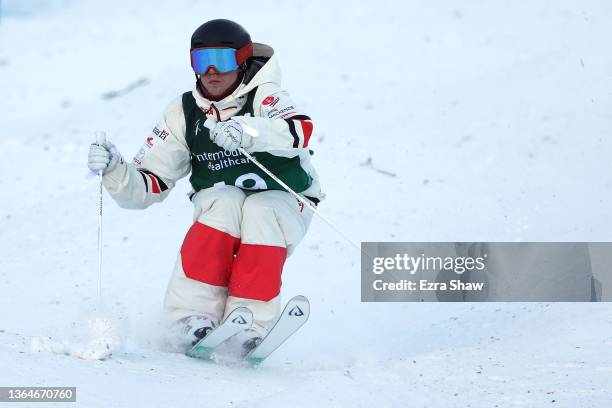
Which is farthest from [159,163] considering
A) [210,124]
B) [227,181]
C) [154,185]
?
[210,124]

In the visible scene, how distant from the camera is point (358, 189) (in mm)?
8109

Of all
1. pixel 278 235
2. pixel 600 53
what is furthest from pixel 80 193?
pixel 600 53

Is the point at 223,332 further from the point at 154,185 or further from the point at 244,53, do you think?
the point at 244,53

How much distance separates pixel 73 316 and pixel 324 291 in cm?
154

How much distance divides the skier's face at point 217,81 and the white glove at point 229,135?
308mm

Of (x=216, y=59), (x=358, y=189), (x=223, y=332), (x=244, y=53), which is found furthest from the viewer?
(x=358, y=189)

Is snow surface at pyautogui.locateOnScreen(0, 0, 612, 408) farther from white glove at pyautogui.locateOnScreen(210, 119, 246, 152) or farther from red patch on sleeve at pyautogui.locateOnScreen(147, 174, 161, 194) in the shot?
white glove at pyautogui.locateOnScreen(210, 119, 246, 152)

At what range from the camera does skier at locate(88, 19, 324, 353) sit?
14.9ft

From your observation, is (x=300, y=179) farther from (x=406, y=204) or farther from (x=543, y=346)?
(x=406, y=204)

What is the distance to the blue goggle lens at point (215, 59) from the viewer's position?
4504mm

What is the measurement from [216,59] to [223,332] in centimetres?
118

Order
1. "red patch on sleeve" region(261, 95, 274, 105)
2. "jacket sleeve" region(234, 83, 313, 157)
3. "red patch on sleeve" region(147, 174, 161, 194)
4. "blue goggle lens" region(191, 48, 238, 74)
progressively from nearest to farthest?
"jacket sleeve" region(234, 83, 313, 157) → "blue goggle lens" region(191, 48, 238, 74) → "red patch on sleeve" region(261, 95, 274, 105) → "red patch on sleeve" region(147, 174, 161, 194)

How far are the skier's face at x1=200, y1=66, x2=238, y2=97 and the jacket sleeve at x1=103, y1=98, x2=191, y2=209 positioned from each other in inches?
9.5

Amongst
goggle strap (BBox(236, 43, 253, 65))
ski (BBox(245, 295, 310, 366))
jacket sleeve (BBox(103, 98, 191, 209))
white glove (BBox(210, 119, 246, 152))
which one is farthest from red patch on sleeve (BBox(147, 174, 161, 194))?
ski (BBox(245, 295, 310, 366))
